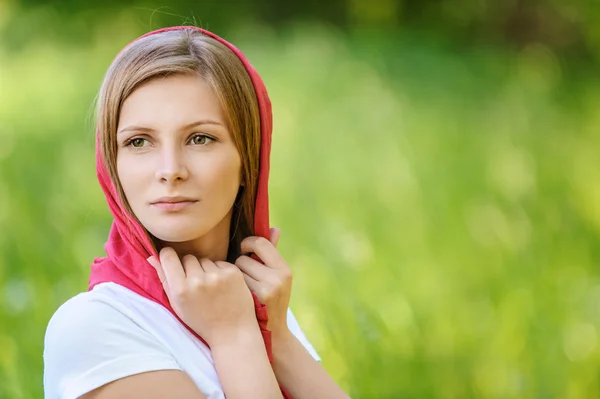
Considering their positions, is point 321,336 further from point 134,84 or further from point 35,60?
point 35,60

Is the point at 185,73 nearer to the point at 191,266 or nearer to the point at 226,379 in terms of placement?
the point at 191,266

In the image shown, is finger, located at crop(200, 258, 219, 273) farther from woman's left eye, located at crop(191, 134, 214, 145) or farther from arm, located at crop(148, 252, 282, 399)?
woman's left eye, located at crop(191, 134, 214, 145)

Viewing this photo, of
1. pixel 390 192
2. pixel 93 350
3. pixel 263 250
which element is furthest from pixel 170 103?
pixel 390 192

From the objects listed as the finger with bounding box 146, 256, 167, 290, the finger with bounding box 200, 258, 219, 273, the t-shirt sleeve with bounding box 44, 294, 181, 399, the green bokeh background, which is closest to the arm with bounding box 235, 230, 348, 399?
the finger with bounding box 200, 258, 219, 273

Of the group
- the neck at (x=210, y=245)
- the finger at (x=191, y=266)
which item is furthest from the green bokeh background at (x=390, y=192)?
the finger at (x=191, y=266)

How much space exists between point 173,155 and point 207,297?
313mm

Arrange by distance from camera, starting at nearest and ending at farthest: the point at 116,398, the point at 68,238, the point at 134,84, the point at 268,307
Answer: the point at 116,398, the point at 134,84, the point at 268,307, the point at 68,238

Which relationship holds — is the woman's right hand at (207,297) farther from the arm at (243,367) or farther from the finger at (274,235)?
A: the finger at (274,235)

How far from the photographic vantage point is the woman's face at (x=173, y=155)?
205cm

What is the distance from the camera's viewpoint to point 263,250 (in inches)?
89.7

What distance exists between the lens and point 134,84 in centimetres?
207

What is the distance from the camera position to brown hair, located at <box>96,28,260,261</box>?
6.84 ft

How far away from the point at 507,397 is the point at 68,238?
2295 mm

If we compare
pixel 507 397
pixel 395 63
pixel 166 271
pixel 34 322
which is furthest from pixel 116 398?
pixel 395 63
